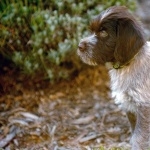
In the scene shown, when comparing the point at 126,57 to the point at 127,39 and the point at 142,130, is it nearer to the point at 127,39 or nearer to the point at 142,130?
the point at 127,39

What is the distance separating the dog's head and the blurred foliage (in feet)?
3.64

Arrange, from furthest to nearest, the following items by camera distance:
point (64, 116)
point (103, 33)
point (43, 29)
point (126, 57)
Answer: point (64, 116) < point (43, 29) < point (103, 33) < point (126, 57)

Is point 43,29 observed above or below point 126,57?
above

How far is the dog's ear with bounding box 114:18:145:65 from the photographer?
3.95m

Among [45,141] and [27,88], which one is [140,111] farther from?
[27,88]

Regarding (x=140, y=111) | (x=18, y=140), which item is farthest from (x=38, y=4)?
(x=140, y=111)

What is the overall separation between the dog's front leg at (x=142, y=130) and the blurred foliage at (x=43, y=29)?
1577mm

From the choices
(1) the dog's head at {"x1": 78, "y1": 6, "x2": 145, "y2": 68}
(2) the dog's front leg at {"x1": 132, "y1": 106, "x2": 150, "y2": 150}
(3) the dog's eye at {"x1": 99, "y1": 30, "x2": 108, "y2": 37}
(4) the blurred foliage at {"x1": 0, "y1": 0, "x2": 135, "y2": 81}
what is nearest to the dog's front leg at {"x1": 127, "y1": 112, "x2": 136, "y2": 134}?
(2) the dog's front leg at {"x1": 132, "y1": 106, "x2": 150, "y2": 150}

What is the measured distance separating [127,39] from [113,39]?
0.65 feet

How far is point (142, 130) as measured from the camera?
4152mm

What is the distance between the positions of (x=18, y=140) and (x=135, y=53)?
1789 millimetres

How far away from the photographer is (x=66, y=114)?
18.6ft

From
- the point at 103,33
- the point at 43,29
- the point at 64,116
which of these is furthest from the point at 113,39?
the point at 64,116

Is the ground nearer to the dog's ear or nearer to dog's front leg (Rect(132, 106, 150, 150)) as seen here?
dog's front leg (Rect(132, 106, 150, 150))
